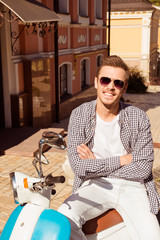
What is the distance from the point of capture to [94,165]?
264cm

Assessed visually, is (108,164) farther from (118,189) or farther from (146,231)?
(146,231)

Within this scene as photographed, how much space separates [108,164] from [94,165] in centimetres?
11

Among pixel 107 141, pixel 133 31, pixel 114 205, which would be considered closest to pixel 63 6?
pixel 107 141

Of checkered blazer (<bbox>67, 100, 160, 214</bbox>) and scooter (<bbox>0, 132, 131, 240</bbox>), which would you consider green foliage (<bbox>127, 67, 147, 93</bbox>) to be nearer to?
checkered blazer (<bbox>67, 100, 160, 214</bbox>)

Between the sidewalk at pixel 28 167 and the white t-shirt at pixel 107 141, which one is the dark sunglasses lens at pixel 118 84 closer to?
the white t-shirt at pixel 107 141

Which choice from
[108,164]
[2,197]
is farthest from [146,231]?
[2,197]

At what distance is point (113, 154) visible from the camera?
2.82 meters

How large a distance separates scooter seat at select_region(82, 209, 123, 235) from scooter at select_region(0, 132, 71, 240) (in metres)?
0.47

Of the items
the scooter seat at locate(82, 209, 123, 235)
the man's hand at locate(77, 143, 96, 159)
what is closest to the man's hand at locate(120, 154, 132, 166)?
the man's hand at locate(77, 143, 96, 159)

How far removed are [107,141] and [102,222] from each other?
2.21 feet

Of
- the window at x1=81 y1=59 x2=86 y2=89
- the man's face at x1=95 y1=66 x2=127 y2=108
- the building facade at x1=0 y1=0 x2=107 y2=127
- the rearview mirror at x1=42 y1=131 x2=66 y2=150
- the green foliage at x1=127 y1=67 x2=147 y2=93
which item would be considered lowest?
the green foliage at x1=127 y1=67 x2=147 y2=93

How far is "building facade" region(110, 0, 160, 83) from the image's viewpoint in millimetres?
27056

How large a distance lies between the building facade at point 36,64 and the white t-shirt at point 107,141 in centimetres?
419

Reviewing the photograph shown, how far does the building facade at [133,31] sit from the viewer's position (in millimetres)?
27056
